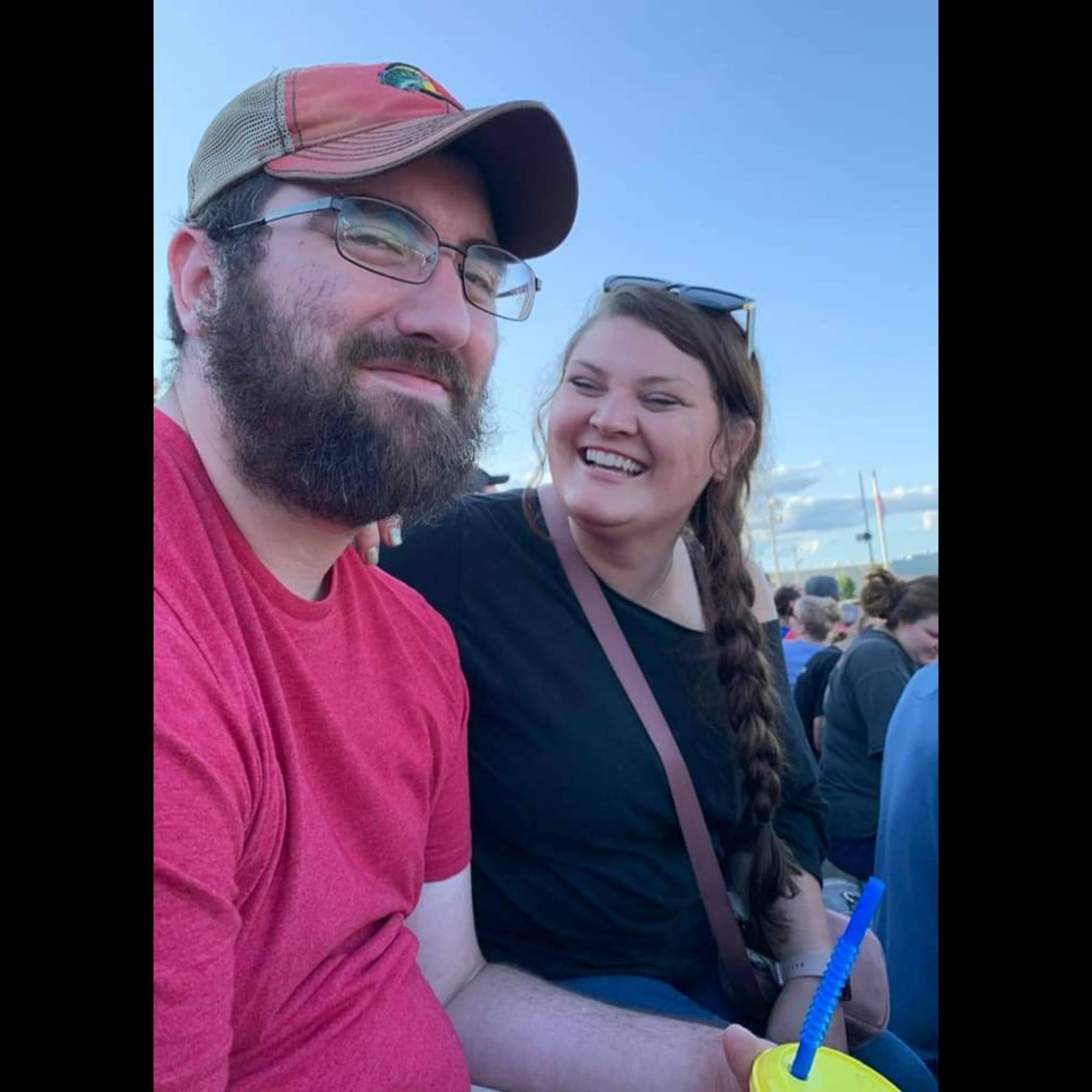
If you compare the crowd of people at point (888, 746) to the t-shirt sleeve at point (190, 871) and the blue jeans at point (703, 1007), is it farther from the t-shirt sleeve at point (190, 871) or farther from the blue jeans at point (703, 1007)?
the t-shirt sleeve at point (190, 871)

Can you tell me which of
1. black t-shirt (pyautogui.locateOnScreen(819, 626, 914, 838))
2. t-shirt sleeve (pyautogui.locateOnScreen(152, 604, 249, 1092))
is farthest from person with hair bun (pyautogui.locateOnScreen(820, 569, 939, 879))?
t-shirt sleeve (pyautogui.locateOnScreen(152, 604, 249, 1092))

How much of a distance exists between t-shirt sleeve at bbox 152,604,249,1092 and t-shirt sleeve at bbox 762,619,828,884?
1335 mm

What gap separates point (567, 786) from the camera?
4.84ft

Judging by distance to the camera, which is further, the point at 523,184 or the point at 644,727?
the point at 644,727

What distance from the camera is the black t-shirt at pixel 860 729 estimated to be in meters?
3.19

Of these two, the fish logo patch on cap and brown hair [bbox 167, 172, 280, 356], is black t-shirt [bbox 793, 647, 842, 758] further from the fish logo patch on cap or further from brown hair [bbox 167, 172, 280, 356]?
brown hair [bbox 167, 172, 280, 356]

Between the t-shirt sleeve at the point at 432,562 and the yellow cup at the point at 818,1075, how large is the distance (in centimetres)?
97

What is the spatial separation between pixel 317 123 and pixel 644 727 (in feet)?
4.30

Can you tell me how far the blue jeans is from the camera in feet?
4.75

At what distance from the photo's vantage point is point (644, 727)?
5.02ft

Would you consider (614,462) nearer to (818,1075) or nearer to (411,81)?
(411,81)

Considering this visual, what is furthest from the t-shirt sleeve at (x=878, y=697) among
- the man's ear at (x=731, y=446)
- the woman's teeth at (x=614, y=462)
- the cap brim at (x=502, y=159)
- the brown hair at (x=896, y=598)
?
the cap brim at (x=502, y=159)
